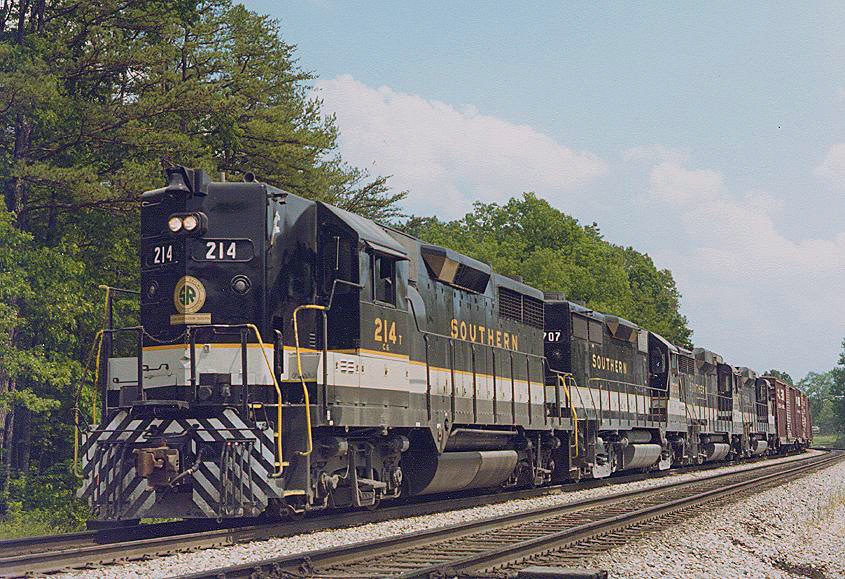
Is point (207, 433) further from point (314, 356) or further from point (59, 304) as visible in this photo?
point (59, 304)

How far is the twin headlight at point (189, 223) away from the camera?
11453 millimetres

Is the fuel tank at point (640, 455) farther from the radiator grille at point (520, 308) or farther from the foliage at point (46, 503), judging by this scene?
the foliage at point (46, 503)

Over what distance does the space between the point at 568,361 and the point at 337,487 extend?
9.99 m

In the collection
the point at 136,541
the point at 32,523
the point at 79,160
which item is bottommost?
the point at 32,523

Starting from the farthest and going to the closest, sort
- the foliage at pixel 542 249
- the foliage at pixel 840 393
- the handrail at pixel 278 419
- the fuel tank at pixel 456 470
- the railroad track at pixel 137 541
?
the foliage at pixel 840 393
the foliage at pixel 542 249
the fuel tank at pixel 456 470
the handrail at pixel 278 419
the railroad track at pixel 137 541

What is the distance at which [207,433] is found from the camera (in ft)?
34.7

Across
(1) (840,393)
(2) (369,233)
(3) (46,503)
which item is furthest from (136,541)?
(1) (840,393)

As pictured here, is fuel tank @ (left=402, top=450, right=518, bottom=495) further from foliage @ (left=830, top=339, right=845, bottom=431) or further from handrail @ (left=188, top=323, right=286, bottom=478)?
foliage @ (left=830, top=339, right=845, bottom=431)

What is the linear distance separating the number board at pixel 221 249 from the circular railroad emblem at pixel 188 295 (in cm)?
31

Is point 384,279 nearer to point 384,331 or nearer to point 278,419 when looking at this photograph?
point 384,331

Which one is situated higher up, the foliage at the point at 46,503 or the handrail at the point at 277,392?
the handrail at the point at 277,392

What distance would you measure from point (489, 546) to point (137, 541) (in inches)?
140

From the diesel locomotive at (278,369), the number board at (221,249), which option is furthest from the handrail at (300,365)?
the number board at (221,249)

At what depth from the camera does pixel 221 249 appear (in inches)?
454
